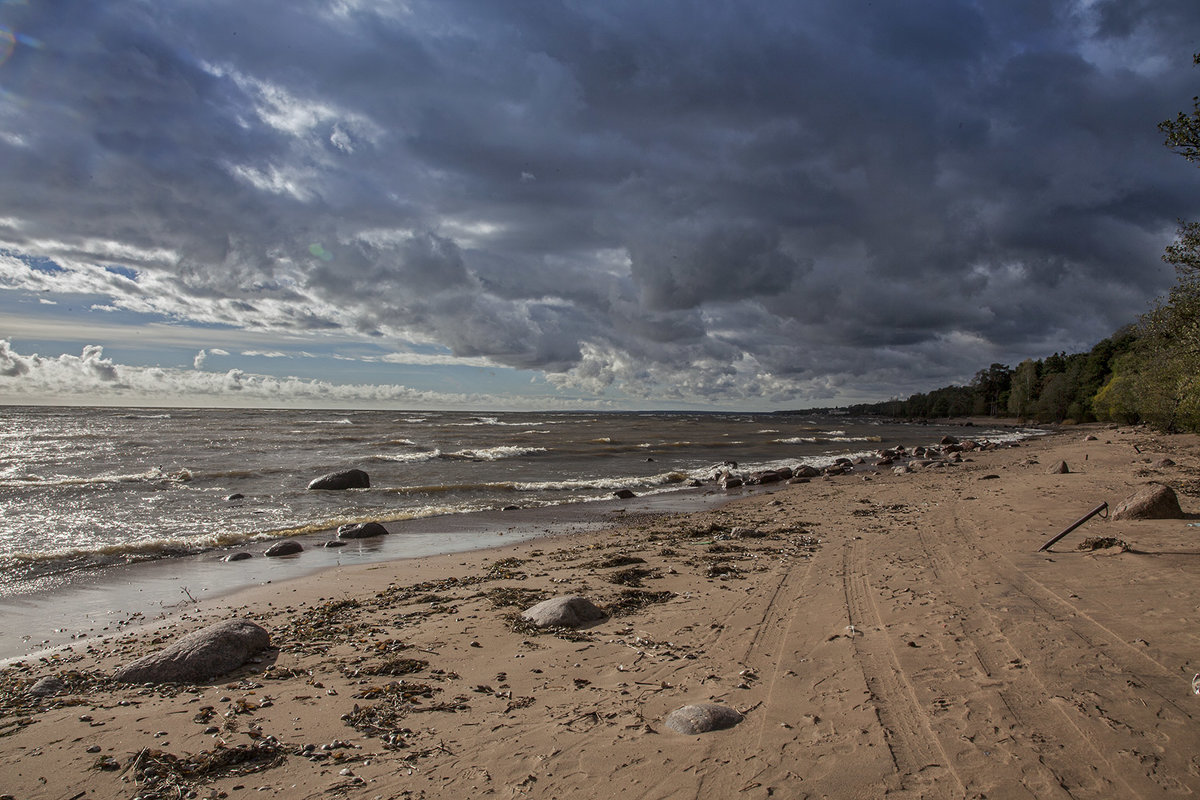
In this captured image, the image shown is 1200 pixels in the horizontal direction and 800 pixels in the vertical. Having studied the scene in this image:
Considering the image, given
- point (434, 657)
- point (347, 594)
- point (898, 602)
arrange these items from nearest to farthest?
point (434, 657) < point (898, 602) < point (347, 594)

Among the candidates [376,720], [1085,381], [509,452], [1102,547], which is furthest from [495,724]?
[1085,381]

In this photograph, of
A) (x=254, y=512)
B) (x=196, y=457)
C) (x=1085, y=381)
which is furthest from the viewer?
(x=1085, y=381)

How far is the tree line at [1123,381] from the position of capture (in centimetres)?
1368

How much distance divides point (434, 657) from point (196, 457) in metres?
31.9

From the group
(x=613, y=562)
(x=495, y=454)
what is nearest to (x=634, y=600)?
(x=613, y=562)

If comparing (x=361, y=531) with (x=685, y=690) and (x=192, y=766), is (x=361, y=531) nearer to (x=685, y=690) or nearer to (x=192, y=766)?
(x=192, y=766)

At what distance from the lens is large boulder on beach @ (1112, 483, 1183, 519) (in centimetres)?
1006

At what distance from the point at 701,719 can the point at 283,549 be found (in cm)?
1083

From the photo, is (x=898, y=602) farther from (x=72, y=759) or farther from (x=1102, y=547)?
(x=72, y=759)

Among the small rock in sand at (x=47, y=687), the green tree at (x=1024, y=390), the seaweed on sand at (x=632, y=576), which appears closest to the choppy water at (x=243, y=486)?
the small rock in sand at (x=47, y=687)

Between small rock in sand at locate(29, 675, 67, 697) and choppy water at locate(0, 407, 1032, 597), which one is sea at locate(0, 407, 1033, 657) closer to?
choppy water at locate(0, 407, 1032, 597)

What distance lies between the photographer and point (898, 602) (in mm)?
7047

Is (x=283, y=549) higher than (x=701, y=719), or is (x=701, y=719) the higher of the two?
(x=701, y=719)

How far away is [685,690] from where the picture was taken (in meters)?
5.06
